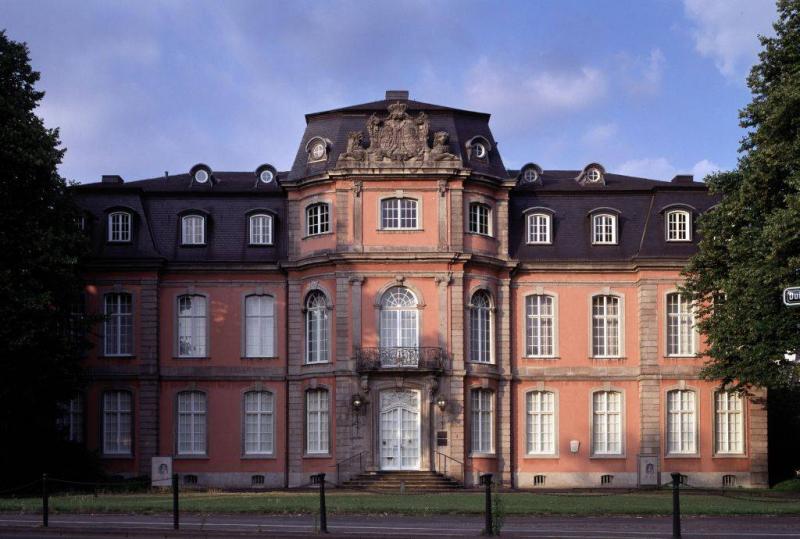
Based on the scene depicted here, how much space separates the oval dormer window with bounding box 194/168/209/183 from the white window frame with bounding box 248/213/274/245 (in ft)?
9.94

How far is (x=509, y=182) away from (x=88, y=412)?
1717 centimetres

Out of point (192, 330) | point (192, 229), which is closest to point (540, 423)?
point (192, 330)

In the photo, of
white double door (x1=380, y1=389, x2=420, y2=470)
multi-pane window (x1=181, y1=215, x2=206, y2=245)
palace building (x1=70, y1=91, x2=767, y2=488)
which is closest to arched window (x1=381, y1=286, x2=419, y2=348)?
palace building (x1=70, y1=91, x2=767, y2=488)

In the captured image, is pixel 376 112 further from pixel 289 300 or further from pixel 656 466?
pixel 656 466

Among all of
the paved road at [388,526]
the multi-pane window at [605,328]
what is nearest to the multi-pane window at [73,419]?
the multi-pane window at [605,328]

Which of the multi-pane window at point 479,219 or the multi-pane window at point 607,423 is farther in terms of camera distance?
the multi-pane window at point 607,423

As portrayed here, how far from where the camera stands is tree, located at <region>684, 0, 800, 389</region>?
3933 cm

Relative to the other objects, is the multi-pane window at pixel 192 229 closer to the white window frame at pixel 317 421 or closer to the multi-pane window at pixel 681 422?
the white window frame at pixel 317 421

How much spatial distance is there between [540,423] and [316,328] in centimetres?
877

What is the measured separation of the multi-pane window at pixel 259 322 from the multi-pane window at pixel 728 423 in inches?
642

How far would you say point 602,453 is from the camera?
51250mm

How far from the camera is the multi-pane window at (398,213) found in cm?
4919

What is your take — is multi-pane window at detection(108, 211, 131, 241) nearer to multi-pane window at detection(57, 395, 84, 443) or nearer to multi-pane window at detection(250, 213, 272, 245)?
multi-pane window at detection(250, 213, 272, 245)

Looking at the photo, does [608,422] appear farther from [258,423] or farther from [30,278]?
[30,278]
